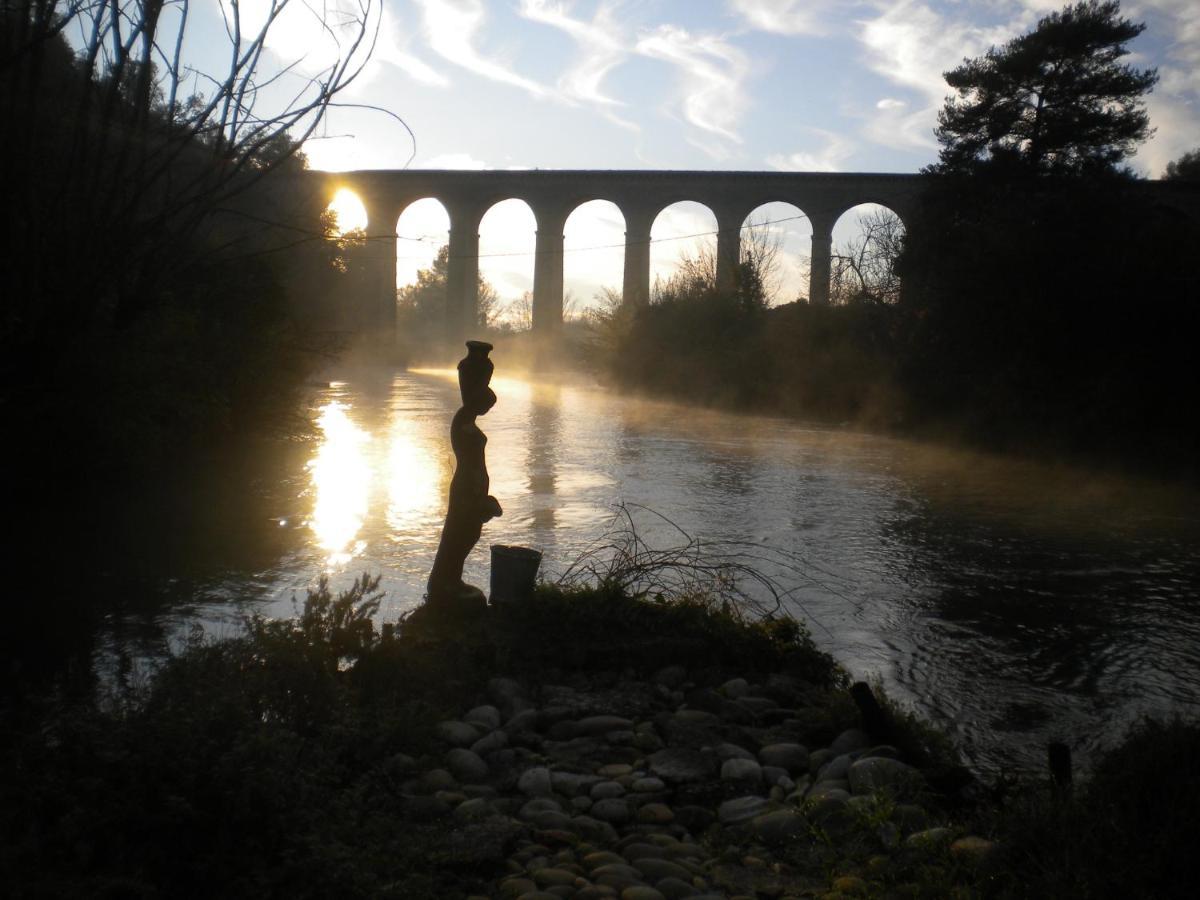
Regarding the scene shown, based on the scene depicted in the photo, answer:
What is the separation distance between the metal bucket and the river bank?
293 mm

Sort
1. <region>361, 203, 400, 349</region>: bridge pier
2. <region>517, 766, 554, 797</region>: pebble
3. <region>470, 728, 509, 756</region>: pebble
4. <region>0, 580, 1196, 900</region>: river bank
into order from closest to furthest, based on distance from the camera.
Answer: <region>0, 580, 1196, 900</region>: river bank < <region>517, 766, 554, 797</region>: pebble < <region>470, 728, 509, 756</region>: pebble < <region>361, 203, 400, 349</region>: bridge pier

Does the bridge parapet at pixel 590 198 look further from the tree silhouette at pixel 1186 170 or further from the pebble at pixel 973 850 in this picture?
the pebble at pixel 973 850

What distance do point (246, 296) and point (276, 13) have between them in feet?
37.2

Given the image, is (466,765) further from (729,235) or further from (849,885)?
(729,235)

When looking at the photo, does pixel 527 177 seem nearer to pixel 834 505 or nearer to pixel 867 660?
pixel 834 505

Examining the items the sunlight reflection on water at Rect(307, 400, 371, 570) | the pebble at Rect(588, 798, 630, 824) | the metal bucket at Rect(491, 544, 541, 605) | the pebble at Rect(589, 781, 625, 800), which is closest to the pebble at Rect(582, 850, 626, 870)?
the pebble at Rect(588, 798, 630, 824)

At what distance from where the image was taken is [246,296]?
50.1ft

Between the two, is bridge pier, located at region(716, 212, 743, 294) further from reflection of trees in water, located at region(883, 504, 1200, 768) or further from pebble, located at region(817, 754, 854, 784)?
pebble, located at region(817, 754, 854, 784)

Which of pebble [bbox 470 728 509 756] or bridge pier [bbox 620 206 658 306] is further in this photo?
bridge pier [bbox 620 206 658 306]

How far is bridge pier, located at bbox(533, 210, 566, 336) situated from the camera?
2267 inches

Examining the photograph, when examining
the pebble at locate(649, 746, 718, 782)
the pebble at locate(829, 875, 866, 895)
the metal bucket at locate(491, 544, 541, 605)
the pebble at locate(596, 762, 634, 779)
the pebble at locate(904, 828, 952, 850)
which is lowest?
the pebble at locate(596, 762, 634, 779)

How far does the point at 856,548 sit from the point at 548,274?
161ft

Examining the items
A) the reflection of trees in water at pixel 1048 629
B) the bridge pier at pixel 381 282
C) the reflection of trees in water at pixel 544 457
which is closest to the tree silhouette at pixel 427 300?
the bridge pier at pixel 381 282

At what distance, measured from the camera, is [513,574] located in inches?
251
